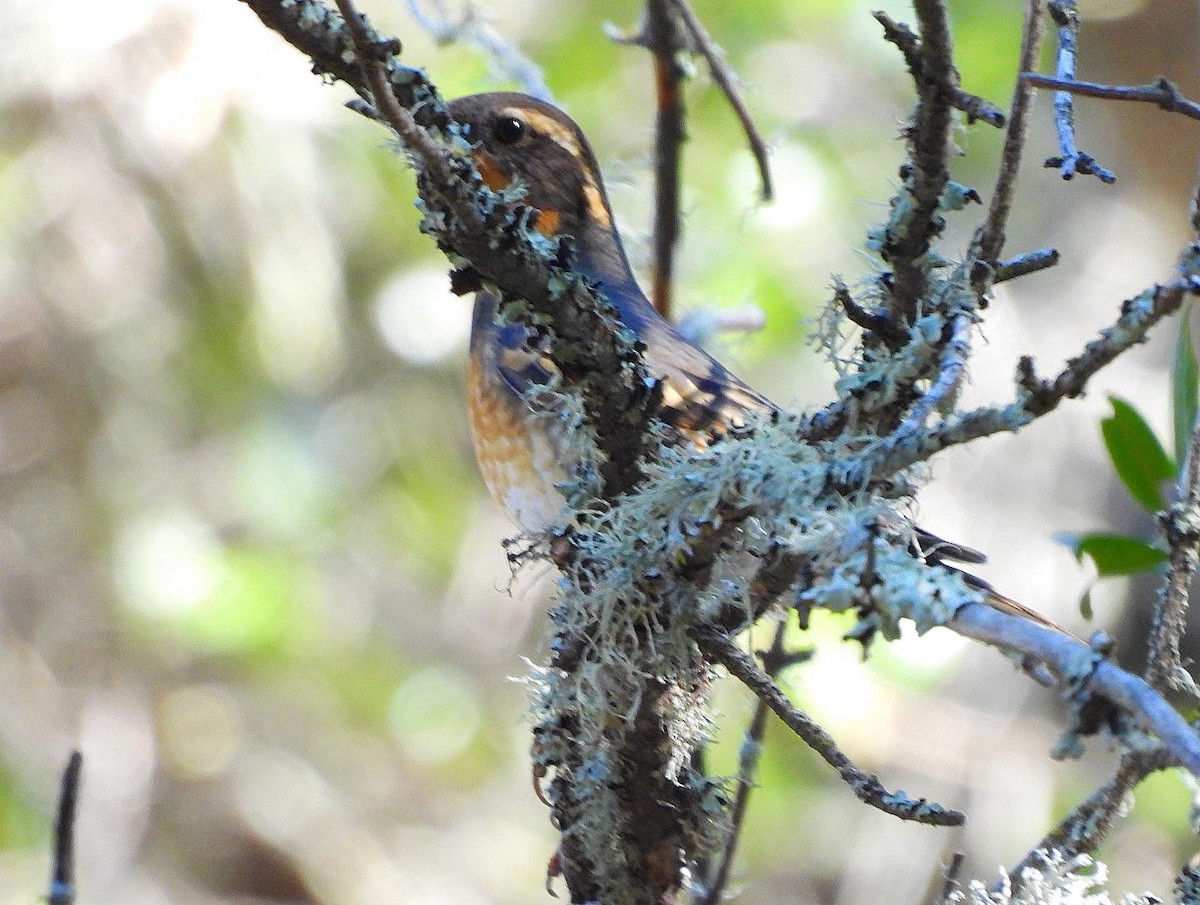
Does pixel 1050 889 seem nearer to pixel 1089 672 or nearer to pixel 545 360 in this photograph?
pixel 1089 672

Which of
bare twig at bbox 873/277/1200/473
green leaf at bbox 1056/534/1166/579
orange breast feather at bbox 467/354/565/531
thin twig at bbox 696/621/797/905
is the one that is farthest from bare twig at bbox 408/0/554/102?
bare twig at bbox 873/277/1200/473

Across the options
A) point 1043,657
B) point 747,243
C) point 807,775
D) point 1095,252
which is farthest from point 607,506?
point 1095,252

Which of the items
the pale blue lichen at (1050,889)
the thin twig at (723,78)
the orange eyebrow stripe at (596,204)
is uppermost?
the thin twig at (723,78)

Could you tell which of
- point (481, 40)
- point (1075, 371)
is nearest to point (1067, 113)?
point (1075, 371)

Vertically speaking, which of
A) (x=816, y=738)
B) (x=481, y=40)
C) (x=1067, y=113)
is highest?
(x=481, y=40)

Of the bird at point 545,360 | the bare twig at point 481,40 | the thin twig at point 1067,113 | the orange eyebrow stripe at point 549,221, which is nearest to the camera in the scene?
the thin twig at point 1067,113

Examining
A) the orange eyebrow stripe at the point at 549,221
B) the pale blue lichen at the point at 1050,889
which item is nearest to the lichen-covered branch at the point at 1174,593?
the pale blue lichen at the point at 1050,889

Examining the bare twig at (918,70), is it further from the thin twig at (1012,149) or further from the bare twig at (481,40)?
the bare twig at (481,40)

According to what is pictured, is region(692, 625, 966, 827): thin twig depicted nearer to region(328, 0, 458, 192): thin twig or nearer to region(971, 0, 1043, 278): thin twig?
region(971, 0, 1043, 278): thin twig
